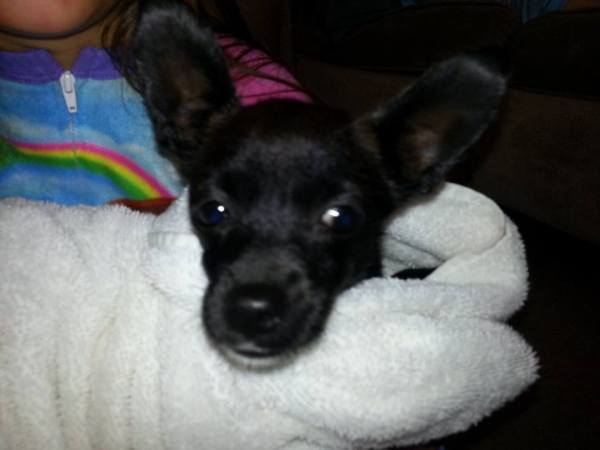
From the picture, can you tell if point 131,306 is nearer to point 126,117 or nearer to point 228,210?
point 228,210

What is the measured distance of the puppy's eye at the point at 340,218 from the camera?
1078 mm

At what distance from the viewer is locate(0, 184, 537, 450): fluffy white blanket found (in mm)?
919

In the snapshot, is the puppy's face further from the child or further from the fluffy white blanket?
the child

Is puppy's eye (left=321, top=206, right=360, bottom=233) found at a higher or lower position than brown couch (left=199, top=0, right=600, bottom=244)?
higher

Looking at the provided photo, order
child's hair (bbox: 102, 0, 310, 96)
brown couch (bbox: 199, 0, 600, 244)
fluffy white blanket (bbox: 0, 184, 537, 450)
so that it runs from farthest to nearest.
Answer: brown couch (bbox: 199, 0, 600, 244)
child's hair (bbox: 102, 0, 310, 96)
fluffy white blanket (bbox: 0, 184, 537, 450)

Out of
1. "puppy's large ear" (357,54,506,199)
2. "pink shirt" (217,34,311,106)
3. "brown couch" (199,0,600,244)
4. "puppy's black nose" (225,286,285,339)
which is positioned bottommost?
"brown couch" (199,0,600,244)

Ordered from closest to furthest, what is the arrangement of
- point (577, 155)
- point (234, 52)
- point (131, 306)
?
point (131, 306) < point (234, 52) < point (577, 155)

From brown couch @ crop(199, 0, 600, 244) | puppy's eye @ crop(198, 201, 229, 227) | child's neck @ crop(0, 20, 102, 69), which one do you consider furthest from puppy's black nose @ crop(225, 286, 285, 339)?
brown couch @ crop(199, 0, 600, 244)

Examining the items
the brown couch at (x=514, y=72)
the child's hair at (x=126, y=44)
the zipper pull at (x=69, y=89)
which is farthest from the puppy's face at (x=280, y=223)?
the brown couch at (x=514, y=72)

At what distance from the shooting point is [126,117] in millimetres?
1619

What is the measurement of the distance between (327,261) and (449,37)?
5.44 ft

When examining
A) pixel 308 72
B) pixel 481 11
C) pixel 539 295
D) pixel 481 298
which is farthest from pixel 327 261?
pixel 308 72

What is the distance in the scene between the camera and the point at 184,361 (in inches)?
37.0

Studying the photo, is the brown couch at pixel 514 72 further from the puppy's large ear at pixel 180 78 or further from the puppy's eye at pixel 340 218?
the puppy's eye at pixel 340 218
